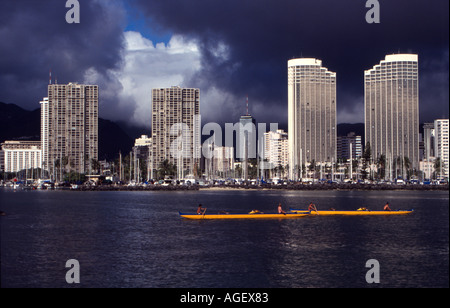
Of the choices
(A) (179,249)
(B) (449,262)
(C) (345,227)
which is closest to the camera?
(B) (449,262)

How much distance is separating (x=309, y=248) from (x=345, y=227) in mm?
18486

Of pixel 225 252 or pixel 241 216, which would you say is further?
pixel 241 216

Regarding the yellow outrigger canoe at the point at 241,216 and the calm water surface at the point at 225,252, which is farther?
the yellow outrigger canoe at the point at 241,216

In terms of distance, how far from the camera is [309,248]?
50.0 metres

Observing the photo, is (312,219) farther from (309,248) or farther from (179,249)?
(179,249)

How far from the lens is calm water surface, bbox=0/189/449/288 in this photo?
3731 centimetres

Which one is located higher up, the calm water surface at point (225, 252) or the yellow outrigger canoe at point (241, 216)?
the yellow outrigger canoe at point (241, 216)

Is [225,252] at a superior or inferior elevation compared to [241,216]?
inferior

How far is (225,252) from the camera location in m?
47.4

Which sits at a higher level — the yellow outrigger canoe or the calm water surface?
the yellow outrigger canoe

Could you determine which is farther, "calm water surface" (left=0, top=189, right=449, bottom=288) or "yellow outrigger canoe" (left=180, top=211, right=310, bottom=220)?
"yellow outrigger canoe" (left=180, top=211, right=310, bottom=220)

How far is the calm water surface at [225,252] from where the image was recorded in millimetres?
37312
